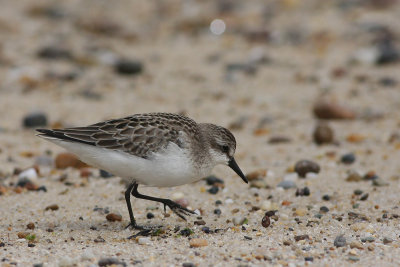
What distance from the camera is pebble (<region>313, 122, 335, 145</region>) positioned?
862 cm

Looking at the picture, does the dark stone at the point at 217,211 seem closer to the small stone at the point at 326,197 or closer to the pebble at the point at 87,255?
the small stone at the point at 326,197

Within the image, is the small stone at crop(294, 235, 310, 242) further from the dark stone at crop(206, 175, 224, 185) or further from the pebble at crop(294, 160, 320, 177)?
the pebble at crop(294, 160, 320, 177)

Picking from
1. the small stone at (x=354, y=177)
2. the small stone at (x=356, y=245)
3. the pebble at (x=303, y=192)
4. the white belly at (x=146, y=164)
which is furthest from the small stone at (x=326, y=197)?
the white belly at (x=146, y=164)

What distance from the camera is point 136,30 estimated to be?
14516 mm

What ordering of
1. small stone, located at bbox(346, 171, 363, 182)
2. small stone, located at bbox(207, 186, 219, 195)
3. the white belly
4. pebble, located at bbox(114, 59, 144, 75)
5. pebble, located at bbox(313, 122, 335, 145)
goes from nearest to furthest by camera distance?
the white belly → small stone, located at bbox(207, 186, 219, 195) → small stone, located at bbox(346, 171, 363, 182) → pebble, located at bbox(313, 122, 335, 145) → pebble, located at bbox(114, 59, 144, 75)

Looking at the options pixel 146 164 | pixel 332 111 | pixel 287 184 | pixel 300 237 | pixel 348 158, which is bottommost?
pixel 300 237

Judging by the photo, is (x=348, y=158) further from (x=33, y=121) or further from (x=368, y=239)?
(x=33, y=121)

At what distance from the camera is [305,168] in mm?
7348

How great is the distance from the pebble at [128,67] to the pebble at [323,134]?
443 cm

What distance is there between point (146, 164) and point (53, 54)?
296 inches

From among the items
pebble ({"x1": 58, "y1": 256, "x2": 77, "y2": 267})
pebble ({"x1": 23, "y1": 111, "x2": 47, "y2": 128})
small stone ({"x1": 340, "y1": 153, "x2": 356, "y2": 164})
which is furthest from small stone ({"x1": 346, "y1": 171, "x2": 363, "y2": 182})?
pebble ({"x1": 23, "y1": 111, "x2": 47, "y2": 128})

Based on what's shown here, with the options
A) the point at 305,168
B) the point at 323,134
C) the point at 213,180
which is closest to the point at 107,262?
the point at 213,180

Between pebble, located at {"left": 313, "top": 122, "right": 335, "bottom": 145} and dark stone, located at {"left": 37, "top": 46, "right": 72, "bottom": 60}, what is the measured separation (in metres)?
5.85

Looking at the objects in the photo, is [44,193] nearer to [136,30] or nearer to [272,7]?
[136,30]
